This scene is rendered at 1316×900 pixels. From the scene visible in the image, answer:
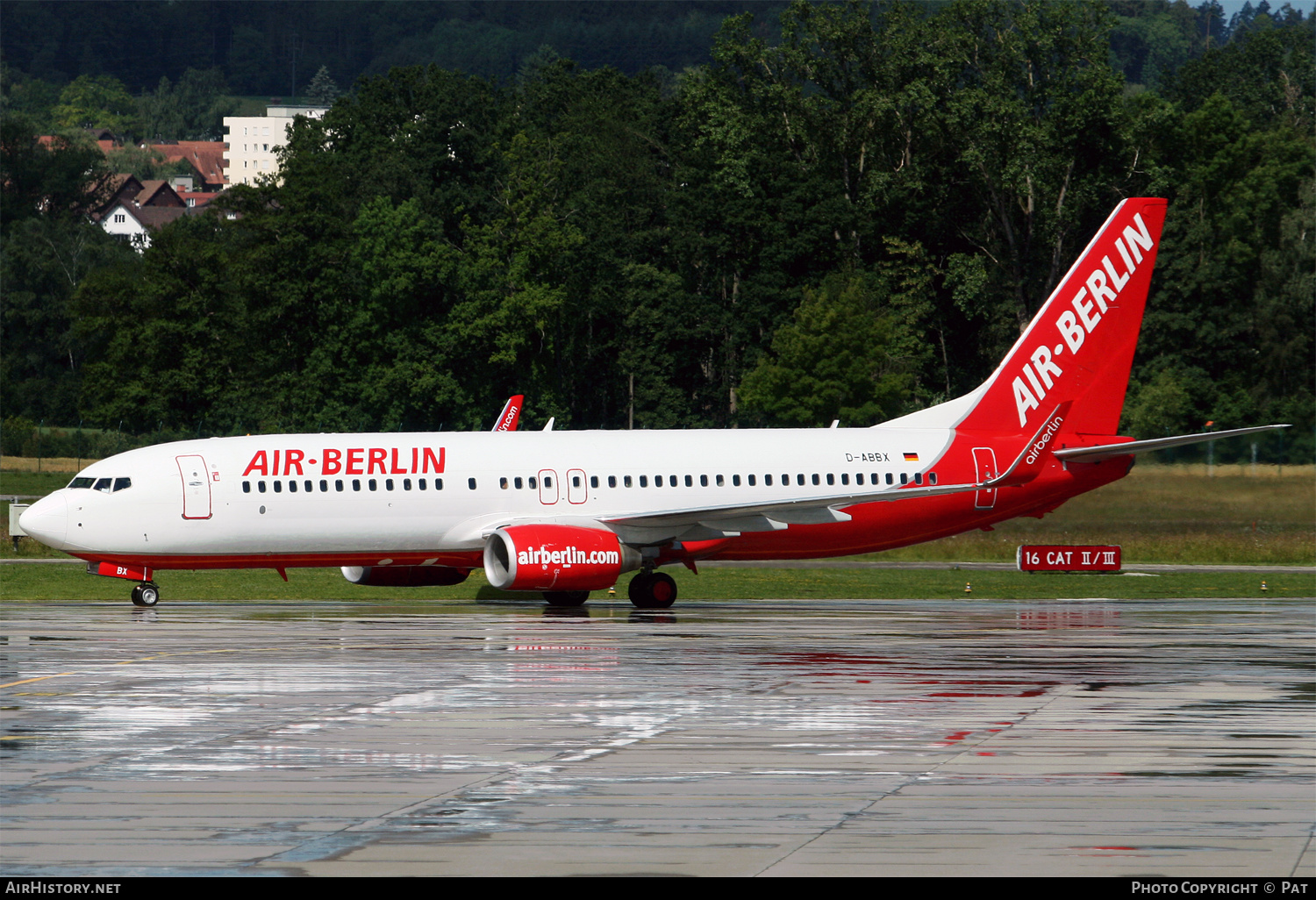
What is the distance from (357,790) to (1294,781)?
8.21 metres

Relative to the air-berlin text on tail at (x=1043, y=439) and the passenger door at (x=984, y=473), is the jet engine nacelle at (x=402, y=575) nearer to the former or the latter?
the passenger door at (x=984, y=473)

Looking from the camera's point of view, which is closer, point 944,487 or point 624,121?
point 944,487

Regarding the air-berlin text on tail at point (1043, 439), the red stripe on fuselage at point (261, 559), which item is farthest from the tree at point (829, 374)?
the red stripe on fuselage at point (261, 559)

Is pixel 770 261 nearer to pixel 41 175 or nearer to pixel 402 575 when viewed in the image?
pixel 402 575

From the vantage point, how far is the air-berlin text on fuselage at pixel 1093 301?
1703 inches

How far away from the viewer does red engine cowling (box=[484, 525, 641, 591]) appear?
36.0 m

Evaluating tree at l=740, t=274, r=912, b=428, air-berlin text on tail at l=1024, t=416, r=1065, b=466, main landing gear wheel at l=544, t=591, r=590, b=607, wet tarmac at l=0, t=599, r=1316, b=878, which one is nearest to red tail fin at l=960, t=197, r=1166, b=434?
air-berlin text on tail at l=1024, t=416, r=1065, b=466

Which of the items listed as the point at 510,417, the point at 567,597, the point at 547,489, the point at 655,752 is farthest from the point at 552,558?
the point at 655,752

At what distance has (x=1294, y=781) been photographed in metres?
16.1

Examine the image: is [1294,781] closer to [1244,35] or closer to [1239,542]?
[1239,542]

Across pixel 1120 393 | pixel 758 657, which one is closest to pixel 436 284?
pixel 1120 393

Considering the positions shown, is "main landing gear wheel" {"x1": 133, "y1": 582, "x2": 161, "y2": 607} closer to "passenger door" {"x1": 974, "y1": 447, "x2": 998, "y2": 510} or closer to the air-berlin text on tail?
"passenger door" {"x1": 974, "y1": 447, "x2": 998, "y2": 510}

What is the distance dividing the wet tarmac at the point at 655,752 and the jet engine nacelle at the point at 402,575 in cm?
712

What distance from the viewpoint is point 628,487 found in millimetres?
39125
